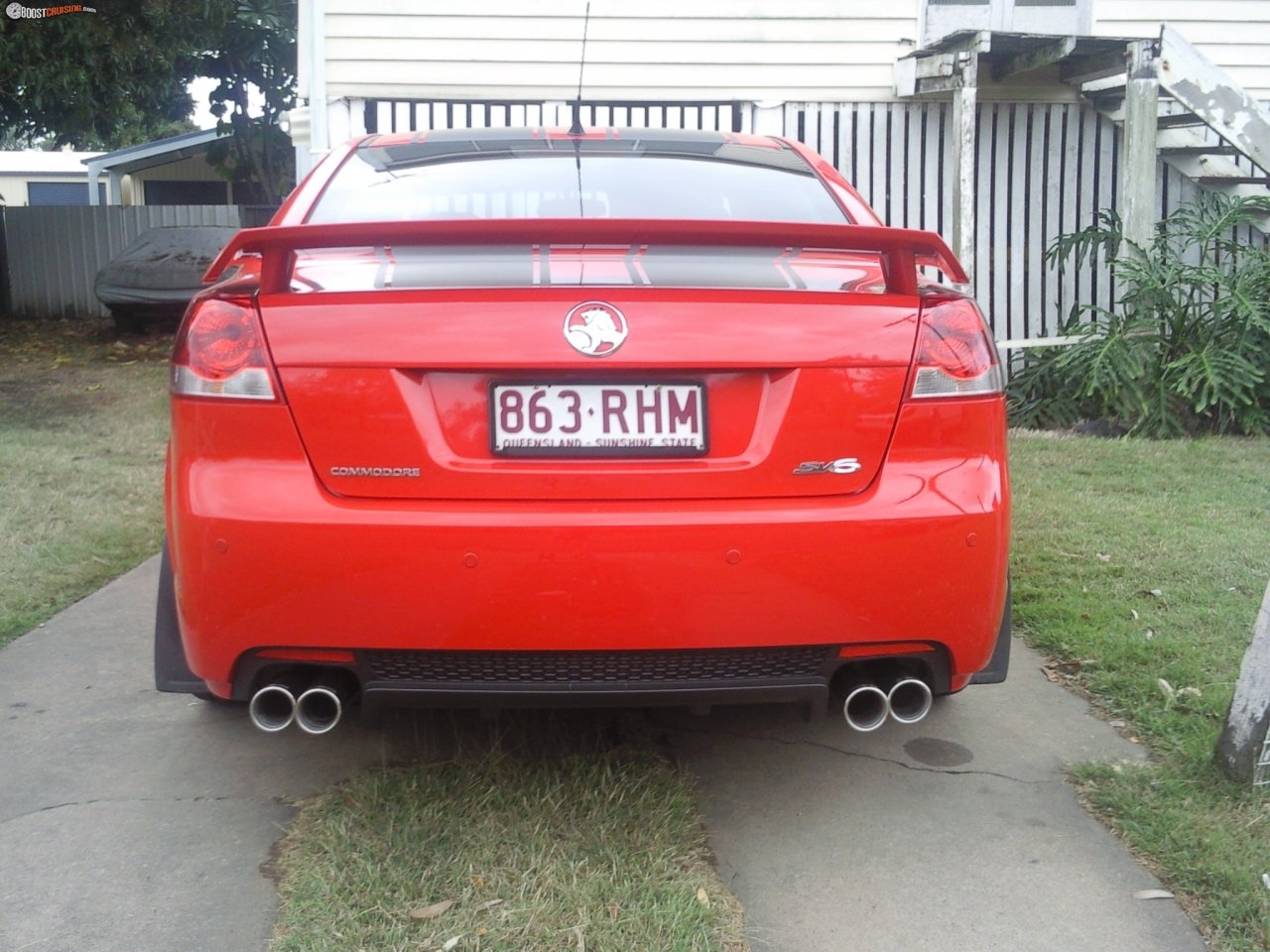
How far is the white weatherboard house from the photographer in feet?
33.0

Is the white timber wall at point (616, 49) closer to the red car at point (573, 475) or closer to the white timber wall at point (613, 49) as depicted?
the white timber wall at point (613, 49)

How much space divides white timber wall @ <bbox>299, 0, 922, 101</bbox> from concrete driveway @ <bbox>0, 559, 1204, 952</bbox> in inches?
284

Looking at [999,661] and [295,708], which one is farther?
[999,661]

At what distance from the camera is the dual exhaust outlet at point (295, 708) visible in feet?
8.56

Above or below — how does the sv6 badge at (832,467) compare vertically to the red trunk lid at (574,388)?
below

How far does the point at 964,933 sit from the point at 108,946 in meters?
1.66

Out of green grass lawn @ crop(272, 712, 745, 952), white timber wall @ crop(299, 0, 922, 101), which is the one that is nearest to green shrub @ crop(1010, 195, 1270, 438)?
white timber wall @ crop(299, 0, 922, 101)

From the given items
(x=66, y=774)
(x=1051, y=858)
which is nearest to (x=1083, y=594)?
(x=1051, y=858)

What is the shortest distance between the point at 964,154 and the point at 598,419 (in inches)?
300

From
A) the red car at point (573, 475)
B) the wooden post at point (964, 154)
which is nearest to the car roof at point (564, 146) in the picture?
the red car at point (573, 475)

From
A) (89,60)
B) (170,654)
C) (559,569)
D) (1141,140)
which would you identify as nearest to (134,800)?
(170,654)

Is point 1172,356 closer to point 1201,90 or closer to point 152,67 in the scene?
point 1201,90

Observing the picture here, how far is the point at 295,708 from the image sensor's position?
262cm

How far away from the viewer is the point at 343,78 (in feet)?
33.1
